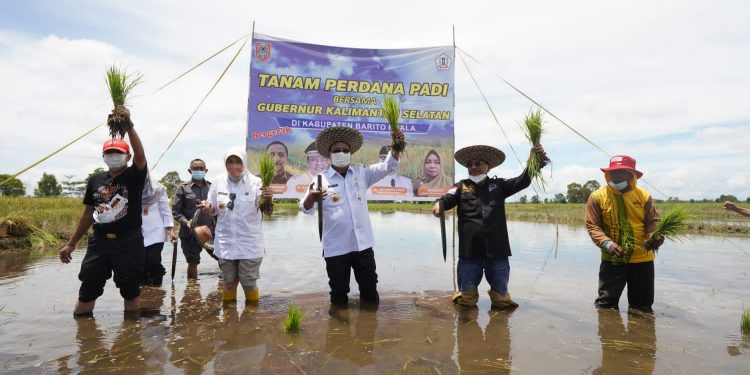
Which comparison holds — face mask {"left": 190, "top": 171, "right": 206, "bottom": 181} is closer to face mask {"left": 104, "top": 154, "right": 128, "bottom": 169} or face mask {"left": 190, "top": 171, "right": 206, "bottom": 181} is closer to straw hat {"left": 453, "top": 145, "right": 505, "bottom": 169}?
face mask {"left": 104, "top": 154, "right": 128, "bottom": 169}

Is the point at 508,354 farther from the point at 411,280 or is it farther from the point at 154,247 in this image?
the point at 154,247

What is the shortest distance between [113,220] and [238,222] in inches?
46.6

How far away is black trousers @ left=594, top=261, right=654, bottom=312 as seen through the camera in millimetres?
4266

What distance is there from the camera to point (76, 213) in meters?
12.2

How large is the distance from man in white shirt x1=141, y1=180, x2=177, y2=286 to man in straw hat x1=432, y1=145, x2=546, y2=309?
3.57 meters

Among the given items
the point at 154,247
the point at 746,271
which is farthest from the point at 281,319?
the point at 746,271

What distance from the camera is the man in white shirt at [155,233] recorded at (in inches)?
220

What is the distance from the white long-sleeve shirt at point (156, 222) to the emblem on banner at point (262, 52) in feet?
7.20

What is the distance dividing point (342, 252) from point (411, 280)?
2101mm

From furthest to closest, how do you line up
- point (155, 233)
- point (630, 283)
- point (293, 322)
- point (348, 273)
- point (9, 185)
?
point (9, 185) < point (155, 233) < point (348, 273) < point (630, 283) < point (293, 322)

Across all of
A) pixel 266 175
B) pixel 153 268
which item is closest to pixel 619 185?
pixel 266 175

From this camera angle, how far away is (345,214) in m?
4.57

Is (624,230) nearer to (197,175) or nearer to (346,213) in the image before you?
(346,213)

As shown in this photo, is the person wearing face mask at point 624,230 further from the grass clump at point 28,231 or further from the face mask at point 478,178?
the grass clump at point 28,231
